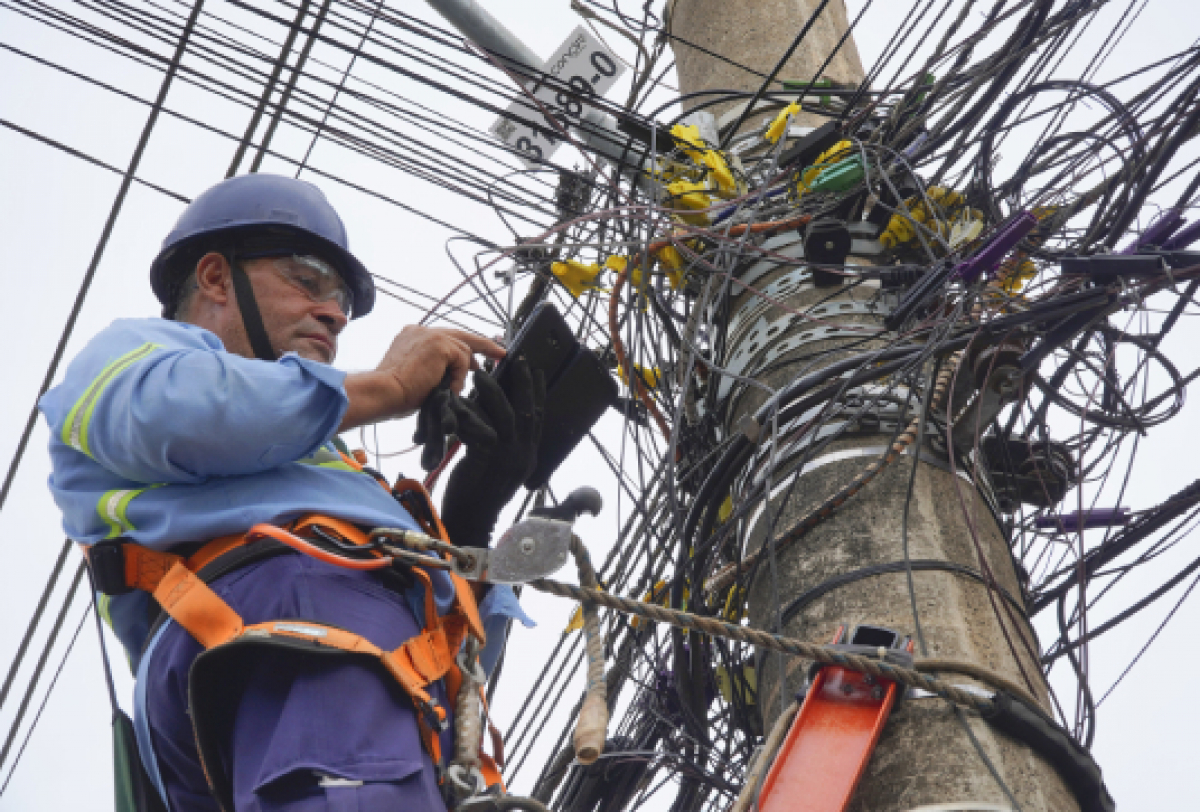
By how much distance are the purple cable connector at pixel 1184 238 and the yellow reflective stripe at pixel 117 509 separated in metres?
2.16

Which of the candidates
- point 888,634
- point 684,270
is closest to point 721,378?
point 684,270

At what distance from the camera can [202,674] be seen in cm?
184

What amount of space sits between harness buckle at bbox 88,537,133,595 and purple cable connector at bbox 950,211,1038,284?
2.01 meters

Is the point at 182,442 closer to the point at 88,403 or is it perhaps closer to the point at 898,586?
the point at 88,403

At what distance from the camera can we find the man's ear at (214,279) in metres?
2.64

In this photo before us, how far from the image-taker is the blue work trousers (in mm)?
1738

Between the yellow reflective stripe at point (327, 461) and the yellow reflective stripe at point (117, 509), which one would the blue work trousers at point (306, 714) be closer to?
the yellow reflective stripe at point (117, 509)

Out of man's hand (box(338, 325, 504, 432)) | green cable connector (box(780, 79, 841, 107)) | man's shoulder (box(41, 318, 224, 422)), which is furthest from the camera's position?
green cable connector (box(780, 79, 841, 107))

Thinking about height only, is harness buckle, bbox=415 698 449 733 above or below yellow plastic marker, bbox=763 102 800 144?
below

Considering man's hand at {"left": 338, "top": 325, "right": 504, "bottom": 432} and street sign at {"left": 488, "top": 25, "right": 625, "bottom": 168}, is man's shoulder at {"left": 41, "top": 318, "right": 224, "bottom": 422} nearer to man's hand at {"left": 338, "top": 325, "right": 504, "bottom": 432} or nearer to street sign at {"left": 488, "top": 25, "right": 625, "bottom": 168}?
man's hand at {"left": 338, "top": 325, "right": 504, "bottom": 432}

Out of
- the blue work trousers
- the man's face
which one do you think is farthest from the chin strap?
the blue work trousers

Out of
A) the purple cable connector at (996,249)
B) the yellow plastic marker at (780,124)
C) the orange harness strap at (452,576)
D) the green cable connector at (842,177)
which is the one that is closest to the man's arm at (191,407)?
the orange harness strap at (452,576)

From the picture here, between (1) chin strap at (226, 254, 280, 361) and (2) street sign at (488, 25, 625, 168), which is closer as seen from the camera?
(1) chin strap at (226, 254, 280, 361)

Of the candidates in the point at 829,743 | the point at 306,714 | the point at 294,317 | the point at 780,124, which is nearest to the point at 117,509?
the point at 306,714
